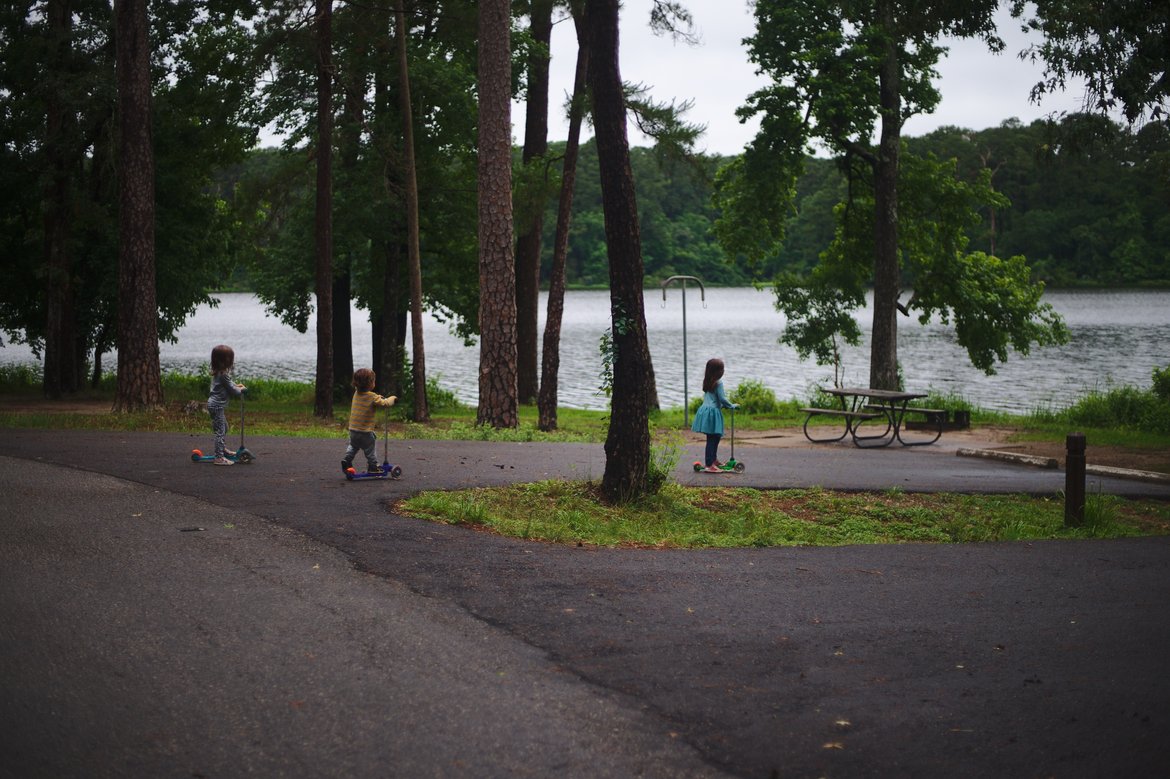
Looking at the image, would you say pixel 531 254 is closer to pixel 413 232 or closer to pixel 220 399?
pixel 413 232

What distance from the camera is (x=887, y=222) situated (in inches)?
1195

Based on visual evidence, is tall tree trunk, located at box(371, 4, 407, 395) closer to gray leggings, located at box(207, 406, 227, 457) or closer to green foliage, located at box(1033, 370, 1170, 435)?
gray leggings, located at box(207, 406, 227, 457)

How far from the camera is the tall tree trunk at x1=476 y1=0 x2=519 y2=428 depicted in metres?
20.1

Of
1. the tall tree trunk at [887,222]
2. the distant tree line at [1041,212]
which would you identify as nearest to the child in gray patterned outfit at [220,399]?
the tall tree trunk at [887,222]

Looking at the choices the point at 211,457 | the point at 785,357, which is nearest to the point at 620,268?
the point at 211,457

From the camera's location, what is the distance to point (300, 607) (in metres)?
7.04

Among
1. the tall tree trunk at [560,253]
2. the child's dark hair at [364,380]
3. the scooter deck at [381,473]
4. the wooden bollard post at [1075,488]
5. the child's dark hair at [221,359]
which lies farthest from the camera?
the tall tree trunk at [560,253]

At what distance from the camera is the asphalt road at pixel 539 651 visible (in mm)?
5055

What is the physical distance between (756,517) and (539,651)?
5300 millimetres

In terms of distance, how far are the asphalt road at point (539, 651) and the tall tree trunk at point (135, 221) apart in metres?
10.2

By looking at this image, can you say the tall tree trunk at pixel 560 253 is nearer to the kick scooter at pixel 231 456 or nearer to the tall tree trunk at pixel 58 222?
the kick scooter at pixel 231 456

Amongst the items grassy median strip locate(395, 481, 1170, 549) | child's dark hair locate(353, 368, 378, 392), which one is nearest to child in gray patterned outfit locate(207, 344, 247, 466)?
child's dark hair locate(353, 368, 378, 392)

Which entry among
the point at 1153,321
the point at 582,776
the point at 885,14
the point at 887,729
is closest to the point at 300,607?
the point at 582,776

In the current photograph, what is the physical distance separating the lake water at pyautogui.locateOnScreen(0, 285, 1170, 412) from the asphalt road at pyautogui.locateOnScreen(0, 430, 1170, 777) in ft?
67.0
